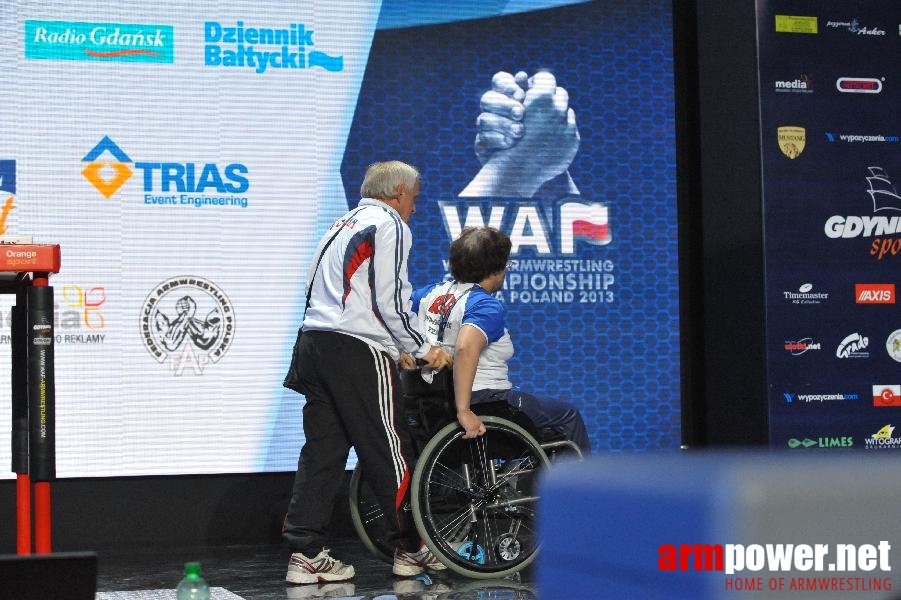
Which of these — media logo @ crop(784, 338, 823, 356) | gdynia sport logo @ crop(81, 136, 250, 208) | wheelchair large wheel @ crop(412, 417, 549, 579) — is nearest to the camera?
wheelchair large wheel @ crop(412, 417, 549, 579)

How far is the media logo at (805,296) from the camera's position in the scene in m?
5.05

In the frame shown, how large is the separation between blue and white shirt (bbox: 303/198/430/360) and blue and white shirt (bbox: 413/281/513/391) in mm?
136

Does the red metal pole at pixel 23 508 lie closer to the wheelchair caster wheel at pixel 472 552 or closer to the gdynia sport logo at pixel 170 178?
the wheelchair caster wheel at pixel 472 552

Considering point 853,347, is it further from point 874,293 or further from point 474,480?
point 474,480

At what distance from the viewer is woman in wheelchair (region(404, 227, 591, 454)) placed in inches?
137

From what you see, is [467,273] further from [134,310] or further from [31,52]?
[31,52]

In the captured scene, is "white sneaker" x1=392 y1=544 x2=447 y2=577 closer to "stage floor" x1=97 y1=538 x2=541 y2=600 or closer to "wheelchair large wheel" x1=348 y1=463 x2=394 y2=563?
"stage floor" x1=97 y1=538 x2=541 y2=600

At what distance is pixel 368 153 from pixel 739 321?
6.01 feet

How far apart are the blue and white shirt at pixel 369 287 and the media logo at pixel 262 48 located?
1.59 m

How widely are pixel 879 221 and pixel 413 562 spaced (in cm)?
288

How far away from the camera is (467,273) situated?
147 inches

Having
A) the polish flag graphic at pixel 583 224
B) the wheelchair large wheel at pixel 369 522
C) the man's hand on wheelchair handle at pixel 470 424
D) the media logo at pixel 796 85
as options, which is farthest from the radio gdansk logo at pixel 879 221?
the wheelchair large wheel at pixel 369 522

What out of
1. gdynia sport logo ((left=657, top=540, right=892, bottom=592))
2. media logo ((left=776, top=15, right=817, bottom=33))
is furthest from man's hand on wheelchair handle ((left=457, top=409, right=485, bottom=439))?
gdynia sport logo ((left=657, top=540, right=892, bottom=592))

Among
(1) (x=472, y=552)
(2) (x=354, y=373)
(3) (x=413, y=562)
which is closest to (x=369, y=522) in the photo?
(3) (x=413, y=562)
